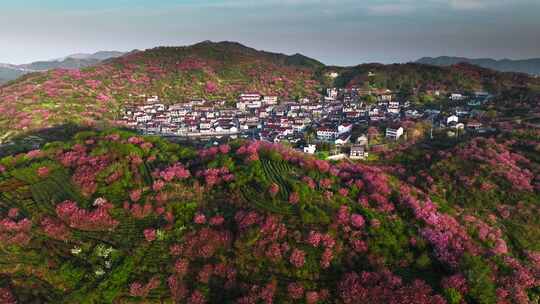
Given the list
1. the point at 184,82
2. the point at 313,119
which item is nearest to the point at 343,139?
the point at 313,119

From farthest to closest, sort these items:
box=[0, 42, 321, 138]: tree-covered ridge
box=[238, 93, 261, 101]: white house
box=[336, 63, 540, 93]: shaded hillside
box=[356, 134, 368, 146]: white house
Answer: box=[336, 63, 540, 93]: shaded hillside < box=[238, 93, 261, 101]: white house < box=[0, 42, 321, 138]: tree-covered ridge < box=[356, 134, 368, 146]: white house

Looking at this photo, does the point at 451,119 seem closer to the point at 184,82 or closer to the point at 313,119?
the point at 313,119

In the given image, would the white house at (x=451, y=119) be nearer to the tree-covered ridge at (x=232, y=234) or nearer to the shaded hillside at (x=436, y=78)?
the tree-covered ridge at (x=232, y=234)

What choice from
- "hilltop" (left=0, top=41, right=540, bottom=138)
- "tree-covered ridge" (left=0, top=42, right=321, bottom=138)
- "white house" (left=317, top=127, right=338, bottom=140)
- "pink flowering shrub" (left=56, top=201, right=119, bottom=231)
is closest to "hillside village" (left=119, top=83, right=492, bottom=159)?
"white house" (left=317, top=127, right=338, bottom=140)

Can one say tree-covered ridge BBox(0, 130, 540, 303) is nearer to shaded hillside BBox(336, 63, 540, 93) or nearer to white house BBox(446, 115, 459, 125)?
white house BBox(446, 115, 459, 125)

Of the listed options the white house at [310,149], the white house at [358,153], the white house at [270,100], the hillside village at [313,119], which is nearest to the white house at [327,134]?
the hillside village at [313,119]
